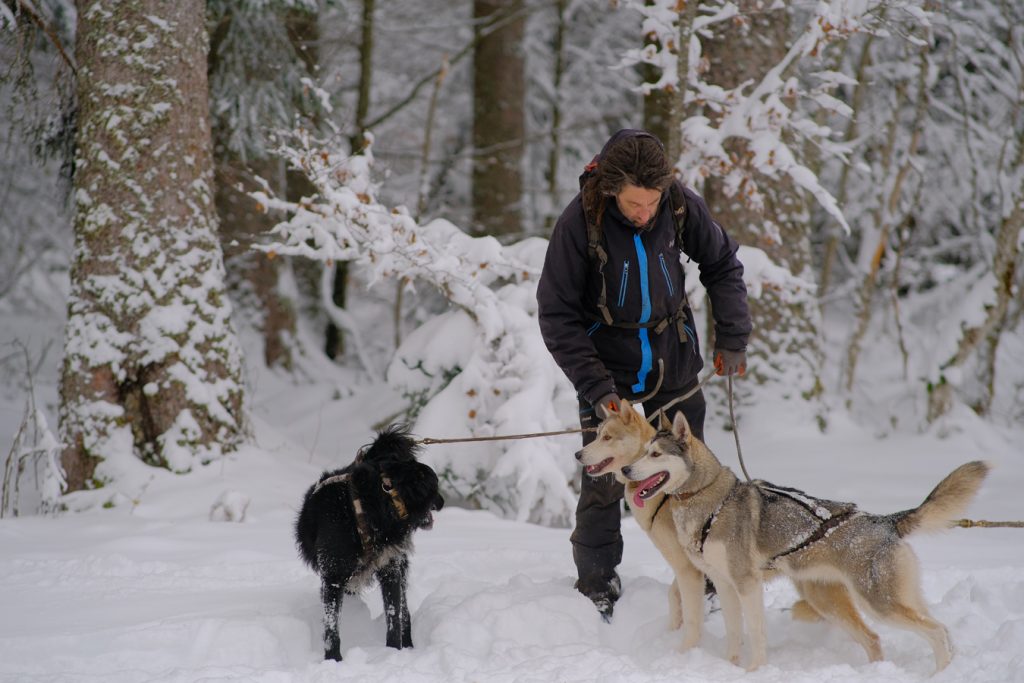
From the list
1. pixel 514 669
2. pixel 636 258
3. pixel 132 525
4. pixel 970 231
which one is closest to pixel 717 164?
pixel 636 258

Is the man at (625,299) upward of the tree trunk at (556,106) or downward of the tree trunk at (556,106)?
downward

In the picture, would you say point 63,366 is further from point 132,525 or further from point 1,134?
point 1,134

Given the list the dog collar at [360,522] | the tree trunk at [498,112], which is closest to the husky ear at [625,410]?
the dog collar at [360,522]

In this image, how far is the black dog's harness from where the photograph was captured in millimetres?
4000

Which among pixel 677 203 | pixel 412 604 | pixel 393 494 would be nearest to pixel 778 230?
pixel 677 203

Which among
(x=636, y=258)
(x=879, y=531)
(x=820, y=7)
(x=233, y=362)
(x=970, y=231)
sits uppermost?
(x=820, y=7)

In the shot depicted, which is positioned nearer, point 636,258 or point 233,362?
point 636,258

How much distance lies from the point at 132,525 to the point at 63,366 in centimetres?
173

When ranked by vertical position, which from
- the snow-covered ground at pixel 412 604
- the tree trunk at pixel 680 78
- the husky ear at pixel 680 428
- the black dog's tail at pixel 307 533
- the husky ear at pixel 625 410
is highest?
the tree trunk at pixel 680 78

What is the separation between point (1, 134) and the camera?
12.0 metres

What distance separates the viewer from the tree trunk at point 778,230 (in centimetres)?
860

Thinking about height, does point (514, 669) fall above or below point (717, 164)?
below

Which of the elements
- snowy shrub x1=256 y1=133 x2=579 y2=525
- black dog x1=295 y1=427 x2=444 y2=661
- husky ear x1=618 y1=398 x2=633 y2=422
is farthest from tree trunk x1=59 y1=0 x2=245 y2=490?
husky ear x1=618 y1=398 x2=633 y2=422

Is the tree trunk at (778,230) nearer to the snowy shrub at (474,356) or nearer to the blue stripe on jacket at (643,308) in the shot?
the snowy shrub at (474,356)
